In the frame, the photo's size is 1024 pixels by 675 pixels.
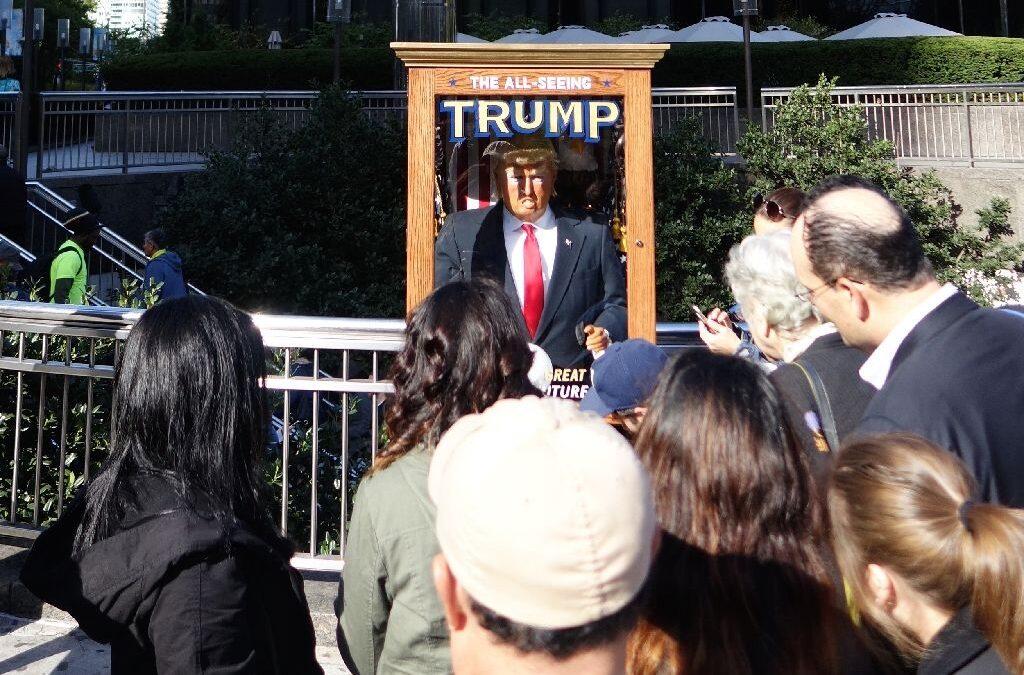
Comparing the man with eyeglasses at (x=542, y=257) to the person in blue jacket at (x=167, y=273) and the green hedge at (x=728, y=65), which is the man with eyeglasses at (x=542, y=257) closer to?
the person in blue jacket at (x=167, y=273)

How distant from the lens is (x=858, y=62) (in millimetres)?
20938

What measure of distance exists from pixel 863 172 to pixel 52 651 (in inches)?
494

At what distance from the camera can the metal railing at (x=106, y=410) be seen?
4.65m

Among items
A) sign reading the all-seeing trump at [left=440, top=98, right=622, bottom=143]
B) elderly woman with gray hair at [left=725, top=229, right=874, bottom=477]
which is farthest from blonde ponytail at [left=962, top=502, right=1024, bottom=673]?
sign reading the all-seeing trump at [left=440, top=98, right=622, bottom=143]

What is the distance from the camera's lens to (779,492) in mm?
1898

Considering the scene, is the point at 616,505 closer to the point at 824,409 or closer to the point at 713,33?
the point at 824,409

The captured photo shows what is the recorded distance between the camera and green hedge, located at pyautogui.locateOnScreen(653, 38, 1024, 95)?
2062cm

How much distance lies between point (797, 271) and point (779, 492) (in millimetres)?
1162

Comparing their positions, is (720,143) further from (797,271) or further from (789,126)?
(797,271)

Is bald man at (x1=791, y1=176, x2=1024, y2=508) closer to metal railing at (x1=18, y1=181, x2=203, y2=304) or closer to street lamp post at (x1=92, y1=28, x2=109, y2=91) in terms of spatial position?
→ metal railing at (x1=18, y1=181, x2=203, y2=304)

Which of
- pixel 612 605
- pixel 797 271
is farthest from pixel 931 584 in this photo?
pixel 797 271

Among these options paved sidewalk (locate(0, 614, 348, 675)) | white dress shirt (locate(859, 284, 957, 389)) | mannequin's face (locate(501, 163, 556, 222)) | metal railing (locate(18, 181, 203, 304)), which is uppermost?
metal railing (locate(18, 181, 203, 304))

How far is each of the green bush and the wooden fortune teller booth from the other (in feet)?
54.9

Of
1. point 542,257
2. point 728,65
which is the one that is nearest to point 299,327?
point 542,257
